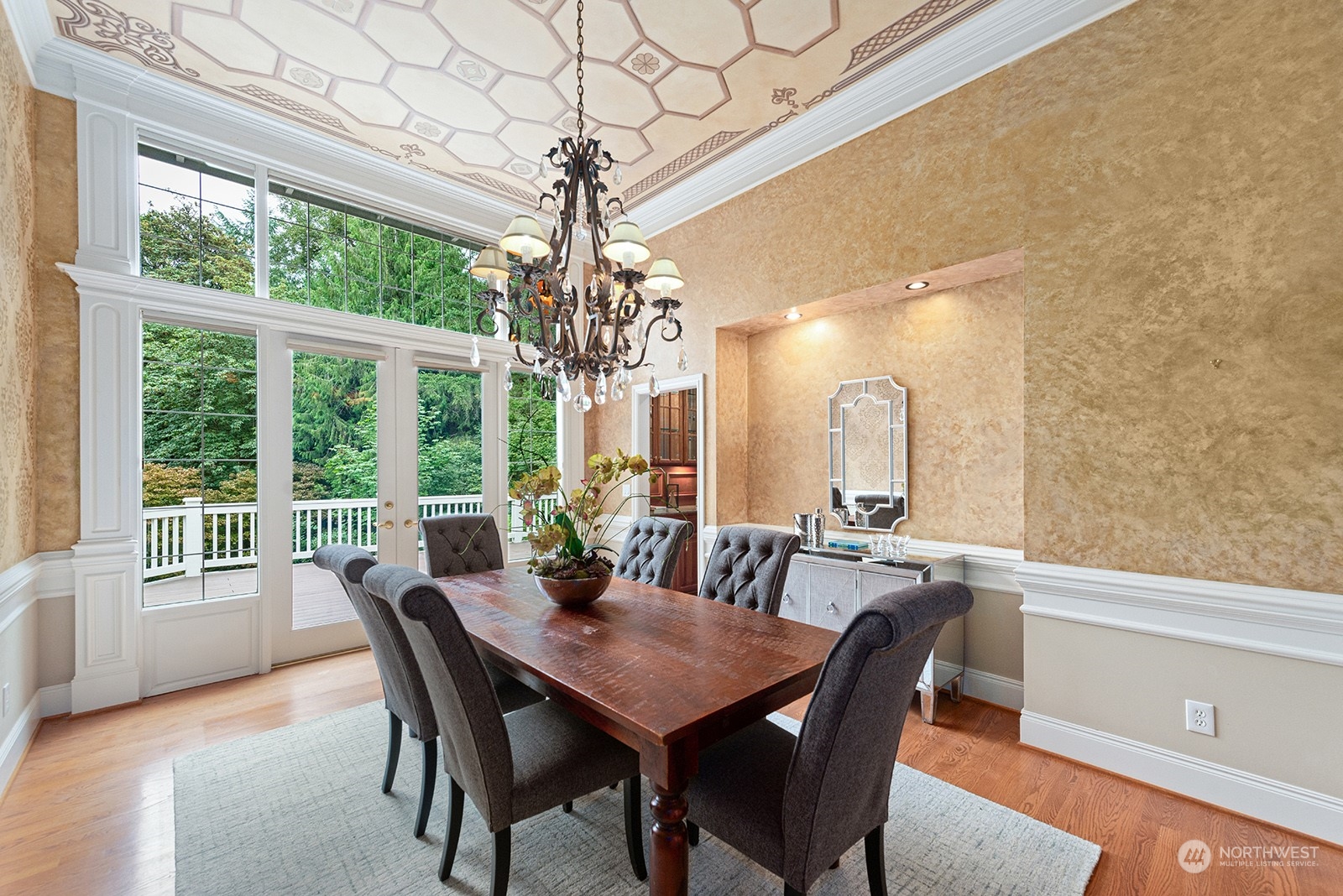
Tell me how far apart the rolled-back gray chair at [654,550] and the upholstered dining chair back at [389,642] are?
124cm

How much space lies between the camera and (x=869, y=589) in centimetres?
303

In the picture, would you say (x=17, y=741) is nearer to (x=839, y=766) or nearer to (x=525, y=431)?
(x=525, y=431)

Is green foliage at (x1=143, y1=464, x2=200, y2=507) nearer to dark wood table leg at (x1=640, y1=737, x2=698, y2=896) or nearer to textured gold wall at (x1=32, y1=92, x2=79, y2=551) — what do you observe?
textured gold wall at (x1=32, y1=92, x2=79, y2=551)

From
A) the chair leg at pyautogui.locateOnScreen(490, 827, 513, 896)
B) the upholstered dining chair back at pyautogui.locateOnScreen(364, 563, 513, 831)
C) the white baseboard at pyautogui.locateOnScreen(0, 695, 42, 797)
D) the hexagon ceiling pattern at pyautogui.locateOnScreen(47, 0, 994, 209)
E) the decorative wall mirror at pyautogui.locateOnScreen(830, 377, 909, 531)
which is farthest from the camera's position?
the decorative wall mirror at pyautogui.locateOnScreen(830, 377, 909, 531)

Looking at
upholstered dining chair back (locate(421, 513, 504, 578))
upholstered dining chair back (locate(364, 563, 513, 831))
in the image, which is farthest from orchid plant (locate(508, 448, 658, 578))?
upholstered dining chair back (locate(421, 513, 504, 578))

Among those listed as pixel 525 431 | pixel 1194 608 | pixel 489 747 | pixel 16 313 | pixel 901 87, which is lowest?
pixel 489 747

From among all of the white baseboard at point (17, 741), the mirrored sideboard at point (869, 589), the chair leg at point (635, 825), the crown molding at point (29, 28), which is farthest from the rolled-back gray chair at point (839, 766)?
the crown molding at point (29, 28)

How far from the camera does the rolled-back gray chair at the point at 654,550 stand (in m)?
2.87

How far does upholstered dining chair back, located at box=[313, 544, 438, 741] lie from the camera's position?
178cm

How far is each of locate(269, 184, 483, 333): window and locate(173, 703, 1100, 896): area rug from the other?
2.87 meters

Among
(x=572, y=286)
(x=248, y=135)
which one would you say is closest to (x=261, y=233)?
(x=248, y=135)

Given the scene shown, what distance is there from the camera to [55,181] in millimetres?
2893

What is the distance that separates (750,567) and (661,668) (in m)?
1.01

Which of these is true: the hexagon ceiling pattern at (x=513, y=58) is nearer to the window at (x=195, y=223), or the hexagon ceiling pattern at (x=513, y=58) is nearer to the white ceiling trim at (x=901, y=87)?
the white ceiling trim at (x=901, y=87)
